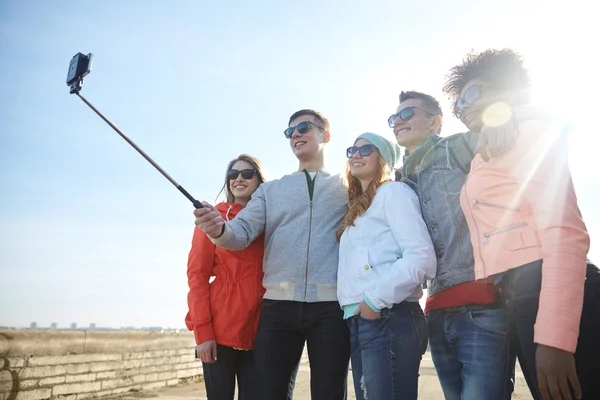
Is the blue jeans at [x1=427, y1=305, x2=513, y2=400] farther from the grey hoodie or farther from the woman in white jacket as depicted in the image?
the grey hoodie

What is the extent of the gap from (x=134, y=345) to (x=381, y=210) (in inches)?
257

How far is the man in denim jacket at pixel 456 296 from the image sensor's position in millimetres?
1773

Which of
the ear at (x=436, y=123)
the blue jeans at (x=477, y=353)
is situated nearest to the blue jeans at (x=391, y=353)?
the blue jeans at (x=477, y=353)

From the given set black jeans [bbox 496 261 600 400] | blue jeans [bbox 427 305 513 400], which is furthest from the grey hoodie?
black jeans [bbox 496 261 600 400]

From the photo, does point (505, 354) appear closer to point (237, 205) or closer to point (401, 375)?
point (401, 375)

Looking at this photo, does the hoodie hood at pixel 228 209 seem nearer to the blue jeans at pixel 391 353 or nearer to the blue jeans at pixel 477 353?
the blue jeans at pixel 391 353

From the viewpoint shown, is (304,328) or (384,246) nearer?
(384,246)

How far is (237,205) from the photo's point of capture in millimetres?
3295

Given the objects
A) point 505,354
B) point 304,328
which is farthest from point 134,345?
point 505,354

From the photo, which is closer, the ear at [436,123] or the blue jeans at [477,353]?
the blue jeans at [477,353]

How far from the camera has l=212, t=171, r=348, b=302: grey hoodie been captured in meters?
2.63

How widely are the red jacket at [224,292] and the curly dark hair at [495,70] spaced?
1.61 metres

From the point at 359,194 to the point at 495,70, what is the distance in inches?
40.0

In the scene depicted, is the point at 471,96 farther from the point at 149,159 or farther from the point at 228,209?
the point at 228,209
